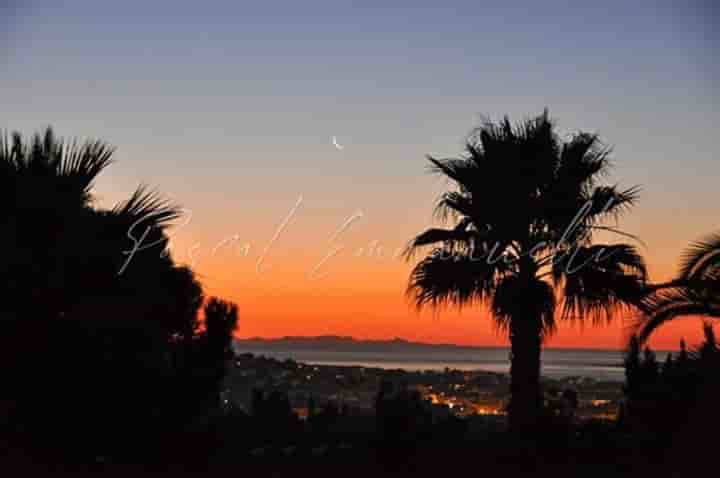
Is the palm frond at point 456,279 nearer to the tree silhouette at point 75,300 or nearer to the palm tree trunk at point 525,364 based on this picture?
the palm tree trunk at point 525,364

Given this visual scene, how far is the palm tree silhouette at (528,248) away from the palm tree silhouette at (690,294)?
1.53ft

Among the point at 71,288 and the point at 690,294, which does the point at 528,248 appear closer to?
the point at 690,294

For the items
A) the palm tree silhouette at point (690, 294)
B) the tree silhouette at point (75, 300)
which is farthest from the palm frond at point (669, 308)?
the tree silhouette at point (75, 300)

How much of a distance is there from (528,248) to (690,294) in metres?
2.88

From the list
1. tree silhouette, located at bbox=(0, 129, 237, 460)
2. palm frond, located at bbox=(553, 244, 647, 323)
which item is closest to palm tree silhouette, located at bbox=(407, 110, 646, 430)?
palm frond, located at bbox=(553, 244, 647, 323)

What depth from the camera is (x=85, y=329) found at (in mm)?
10234

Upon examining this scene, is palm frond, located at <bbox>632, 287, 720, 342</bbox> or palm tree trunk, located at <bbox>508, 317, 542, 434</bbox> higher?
palm frond, located at <bbox>632, 287, 720, 342</bbox>

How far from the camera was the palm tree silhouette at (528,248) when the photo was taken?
16312 millimetres

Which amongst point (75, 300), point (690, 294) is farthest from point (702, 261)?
point (75, 300)

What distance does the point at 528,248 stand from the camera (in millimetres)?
16609

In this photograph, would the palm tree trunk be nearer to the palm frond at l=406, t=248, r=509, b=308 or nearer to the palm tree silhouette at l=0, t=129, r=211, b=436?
the palm frond at l=406, t=248, r=509, b=308

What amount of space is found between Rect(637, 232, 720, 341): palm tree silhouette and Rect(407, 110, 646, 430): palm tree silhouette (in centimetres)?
47

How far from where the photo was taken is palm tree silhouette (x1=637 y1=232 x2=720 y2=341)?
52.3ft

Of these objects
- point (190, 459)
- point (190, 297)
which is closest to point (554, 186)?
point (190, 297)
